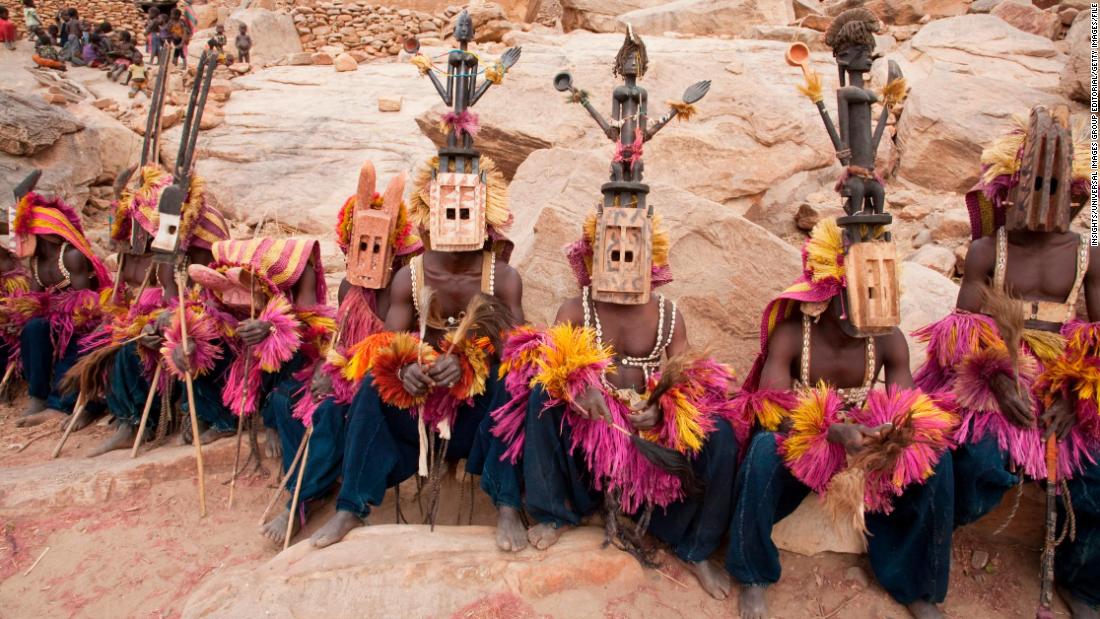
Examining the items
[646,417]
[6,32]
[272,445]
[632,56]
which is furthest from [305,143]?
[6,32]

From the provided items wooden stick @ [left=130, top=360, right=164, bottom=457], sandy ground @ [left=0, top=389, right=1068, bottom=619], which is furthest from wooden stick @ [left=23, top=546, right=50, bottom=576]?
wooden stick @ [left=130, top=360, right=164, bottom=457]

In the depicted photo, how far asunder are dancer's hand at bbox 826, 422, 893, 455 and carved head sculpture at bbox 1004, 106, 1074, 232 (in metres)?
1.30

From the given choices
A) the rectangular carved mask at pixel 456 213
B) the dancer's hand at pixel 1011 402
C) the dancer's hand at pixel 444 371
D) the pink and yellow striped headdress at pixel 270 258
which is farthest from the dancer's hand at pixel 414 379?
the dancer's hand at pixel 1011 402

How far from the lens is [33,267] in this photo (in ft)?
17.6

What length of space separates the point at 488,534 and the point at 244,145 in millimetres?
8701

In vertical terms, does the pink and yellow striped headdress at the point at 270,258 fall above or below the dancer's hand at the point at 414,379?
above

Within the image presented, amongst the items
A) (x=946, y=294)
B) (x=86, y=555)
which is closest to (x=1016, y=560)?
(x=946, y=294)

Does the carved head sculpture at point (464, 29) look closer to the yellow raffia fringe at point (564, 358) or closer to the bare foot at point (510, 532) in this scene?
the yellow raffia fringe at point (564, 358)

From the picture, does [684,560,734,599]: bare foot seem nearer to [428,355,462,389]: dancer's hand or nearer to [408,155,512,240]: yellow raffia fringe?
[428,355,462,389]: dancer's hand

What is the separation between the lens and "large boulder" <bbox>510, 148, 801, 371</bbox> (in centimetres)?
403

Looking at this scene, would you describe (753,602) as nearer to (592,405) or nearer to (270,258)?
(592,405)

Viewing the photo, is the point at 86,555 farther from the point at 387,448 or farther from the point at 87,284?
the point at 87,284

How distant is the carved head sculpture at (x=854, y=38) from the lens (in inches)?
113

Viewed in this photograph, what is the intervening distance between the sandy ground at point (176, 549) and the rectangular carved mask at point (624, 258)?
123 cm
